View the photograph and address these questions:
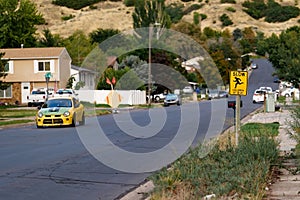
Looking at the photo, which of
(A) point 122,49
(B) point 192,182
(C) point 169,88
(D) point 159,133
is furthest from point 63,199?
(A) point 122,49

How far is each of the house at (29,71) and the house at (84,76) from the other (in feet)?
11.3

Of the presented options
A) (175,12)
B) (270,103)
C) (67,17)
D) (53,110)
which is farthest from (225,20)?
(53,110)

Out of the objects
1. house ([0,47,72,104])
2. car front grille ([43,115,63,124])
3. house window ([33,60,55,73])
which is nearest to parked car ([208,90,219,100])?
house ([0,47,72,104])

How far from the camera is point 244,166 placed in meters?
13.2

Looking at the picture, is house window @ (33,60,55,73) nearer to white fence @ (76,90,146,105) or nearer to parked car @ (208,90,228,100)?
white fence @ (76,90,146,105)

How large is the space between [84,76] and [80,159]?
205ft

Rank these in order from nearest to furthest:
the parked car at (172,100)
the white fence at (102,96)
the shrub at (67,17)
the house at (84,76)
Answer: the parked car at (172,100)
the white fence at (102,96)
the house at (84,76)
the shrub at (67,17)

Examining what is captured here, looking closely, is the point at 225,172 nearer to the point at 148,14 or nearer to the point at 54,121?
the point at 54,121

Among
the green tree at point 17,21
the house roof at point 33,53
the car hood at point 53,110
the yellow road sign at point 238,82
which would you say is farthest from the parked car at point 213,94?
the yellow road sign at point 238,82

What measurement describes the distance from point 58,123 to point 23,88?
41187mm

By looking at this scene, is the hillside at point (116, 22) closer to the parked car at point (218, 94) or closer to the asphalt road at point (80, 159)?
the parked car at point (218, 94)

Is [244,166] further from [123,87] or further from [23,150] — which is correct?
[123,87]

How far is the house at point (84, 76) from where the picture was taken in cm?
7681

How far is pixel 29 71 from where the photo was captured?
235 ft
